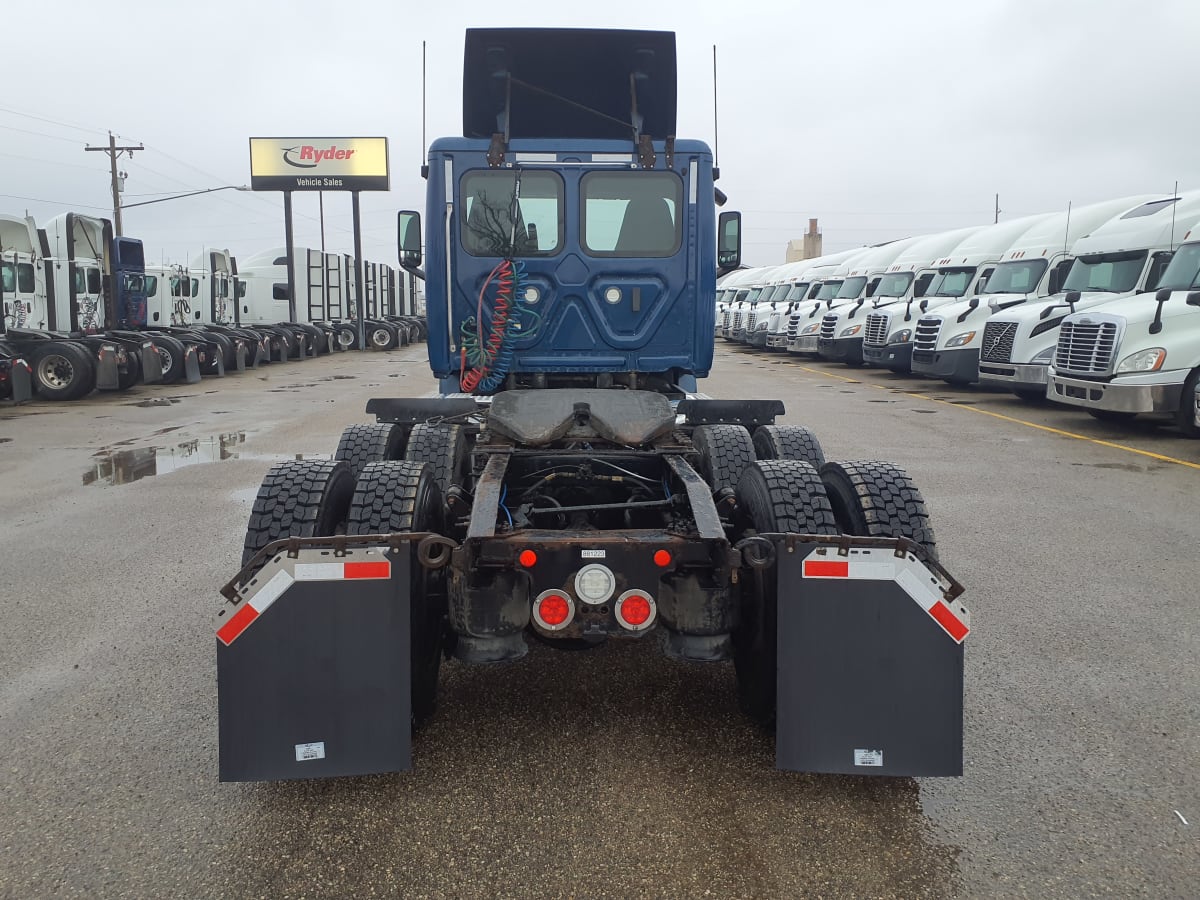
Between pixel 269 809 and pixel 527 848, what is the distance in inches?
34.2

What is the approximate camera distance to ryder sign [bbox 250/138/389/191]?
3812 centimetres

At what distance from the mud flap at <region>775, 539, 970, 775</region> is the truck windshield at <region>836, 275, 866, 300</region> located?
23754 millimetres

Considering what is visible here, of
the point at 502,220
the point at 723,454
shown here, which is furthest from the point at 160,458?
the point at 723,454

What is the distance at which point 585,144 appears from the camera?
584 centimetres

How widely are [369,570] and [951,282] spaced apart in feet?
60.0

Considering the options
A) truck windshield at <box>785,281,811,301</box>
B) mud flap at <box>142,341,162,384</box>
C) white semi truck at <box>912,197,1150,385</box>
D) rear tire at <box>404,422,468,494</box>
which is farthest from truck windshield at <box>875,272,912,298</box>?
rear tire at <box>404,422,468,494</box>

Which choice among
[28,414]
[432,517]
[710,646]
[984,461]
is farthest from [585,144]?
[28,414]

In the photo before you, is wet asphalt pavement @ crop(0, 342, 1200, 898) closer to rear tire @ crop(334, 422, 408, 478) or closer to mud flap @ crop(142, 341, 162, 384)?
rear tire @ crop(334, 422, 408, 478)

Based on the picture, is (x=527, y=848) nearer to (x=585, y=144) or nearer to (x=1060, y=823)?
(x=1060, y=823)

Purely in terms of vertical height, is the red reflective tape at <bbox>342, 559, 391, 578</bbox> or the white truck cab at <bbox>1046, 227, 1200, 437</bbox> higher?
the white truck cab at <bbox>1046, 227, 1200, 437</bbox>

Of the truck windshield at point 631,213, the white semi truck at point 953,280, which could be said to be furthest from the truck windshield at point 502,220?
the white semi truck at point 953,280

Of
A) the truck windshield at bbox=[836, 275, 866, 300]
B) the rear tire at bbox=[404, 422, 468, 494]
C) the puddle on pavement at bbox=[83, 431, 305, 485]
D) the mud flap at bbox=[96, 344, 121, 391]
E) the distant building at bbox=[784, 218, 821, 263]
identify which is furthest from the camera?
the distant building at bbox=[784, 218, 821, 263]

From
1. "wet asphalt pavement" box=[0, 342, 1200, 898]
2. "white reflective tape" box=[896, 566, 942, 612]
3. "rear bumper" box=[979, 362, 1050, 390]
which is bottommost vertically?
"wet asphalt pavement" box=[0, 342, 1200, 898]

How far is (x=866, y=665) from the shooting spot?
2.92 meters
